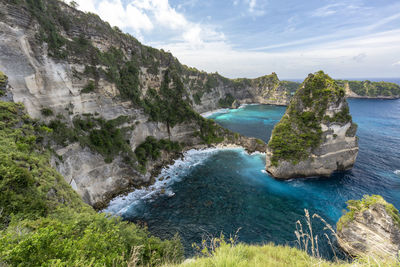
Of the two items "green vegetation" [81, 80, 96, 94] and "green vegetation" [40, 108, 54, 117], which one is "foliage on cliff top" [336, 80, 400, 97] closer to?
"green vegetation" [81, 80, 96, 94]

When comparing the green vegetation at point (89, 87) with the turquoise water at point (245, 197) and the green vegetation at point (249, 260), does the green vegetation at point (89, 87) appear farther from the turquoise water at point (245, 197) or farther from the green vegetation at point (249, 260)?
the green vegetation at point (249, 260)

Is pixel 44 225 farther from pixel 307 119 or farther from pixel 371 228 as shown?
pixel 307 119

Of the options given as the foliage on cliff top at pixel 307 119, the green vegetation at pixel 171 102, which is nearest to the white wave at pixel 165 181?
the green vegetation at pixel 171 102

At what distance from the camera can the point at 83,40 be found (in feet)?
92.4

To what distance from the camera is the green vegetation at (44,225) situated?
5.29 metres

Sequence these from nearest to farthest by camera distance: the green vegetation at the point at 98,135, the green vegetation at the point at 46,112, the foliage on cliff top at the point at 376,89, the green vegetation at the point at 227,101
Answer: the green vegetation at the point at 46,112 < the green vegetation at the point at 98,135 < the green vegetation at the point at 227,101 < the foliage on cliff top at the point at 376,89

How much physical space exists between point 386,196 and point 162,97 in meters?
49.2

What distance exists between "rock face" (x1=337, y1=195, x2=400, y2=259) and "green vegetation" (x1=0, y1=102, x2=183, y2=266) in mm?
20059

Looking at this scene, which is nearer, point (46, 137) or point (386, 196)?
point (46, 137)

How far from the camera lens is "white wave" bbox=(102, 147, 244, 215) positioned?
27.2 meters

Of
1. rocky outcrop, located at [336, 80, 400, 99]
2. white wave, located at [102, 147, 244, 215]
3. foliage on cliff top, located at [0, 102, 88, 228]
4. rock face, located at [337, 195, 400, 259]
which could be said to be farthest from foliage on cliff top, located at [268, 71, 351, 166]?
rocky outcrop, located at [336, 80, 400, 99]

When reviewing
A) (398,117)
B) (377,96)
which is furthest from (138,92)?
(377,96)

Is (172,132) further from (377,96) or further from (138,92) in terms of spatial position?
(377,96)

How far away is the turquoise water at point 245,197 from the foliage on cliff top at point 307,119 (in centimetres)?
624
